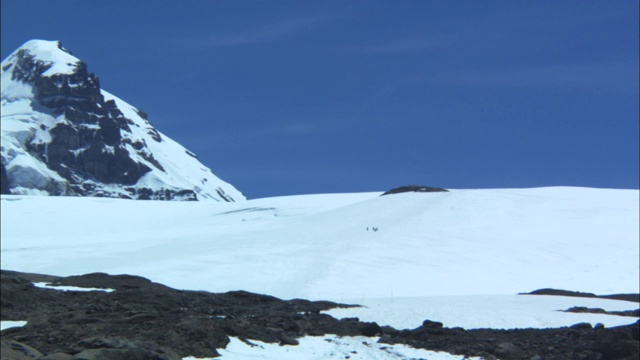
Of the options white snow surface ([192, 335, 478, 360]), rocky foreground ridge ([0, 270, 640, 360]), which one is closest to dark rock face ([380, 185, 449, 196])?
rocky foreground ridge ([0, 270, 640, 360])

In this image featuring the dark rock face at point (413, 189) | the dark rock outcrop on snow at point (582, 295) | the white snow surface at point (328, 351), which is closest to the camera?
the white snow surface at point (328, 351)

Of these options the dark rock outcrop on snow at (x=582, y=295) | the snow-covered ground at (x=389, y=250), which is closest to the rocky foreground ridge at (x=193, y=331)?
the snow-covered ground at (x=389, y=250)

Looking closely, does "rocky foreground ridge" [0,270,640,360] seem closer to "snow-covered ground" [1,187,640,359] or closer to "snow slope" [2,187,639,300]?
→ "snow-covered ground" [1,187,640,359]

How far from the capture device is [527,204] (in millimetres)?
60500

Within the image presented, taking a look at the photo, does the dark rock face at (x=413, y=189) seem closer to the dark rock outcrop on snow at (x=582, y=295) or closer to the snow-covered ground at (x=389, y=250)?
the snow-covered ground at (x=389, y=250)

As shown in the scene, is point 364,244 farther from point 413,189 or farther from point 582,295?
point 413,189

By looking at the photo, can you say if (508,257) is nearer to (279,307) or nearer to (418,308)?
(418,308)

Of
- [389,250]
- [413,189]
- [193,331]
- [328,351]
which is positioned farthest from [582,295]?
[413,189]

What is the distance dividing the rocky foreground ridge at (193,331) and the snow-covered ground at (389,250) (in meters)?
1.12

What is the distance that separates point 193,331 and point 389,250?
30356mm

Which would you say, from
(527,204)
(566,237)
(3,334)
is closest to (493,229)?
(566,237)

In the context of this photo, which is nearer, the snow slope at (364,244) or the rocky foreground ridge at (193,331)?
the rocky foreground ridge at (193,331)

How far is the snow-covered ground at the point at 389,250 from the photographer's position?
3203 centimetres

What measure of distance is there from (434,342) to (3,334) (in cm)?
874
